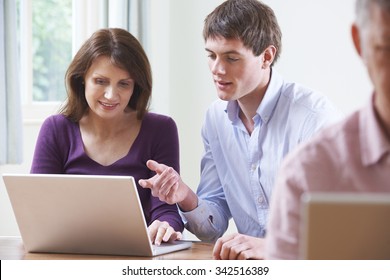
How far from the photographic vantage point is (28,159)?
400 centimetres

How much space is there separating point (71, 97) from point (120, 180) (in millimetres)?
803

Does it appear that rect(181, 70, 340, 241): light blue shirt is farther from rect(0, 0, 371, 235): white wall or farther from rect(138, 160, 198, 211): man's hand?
rect(0, 0, 371, 235): white wall

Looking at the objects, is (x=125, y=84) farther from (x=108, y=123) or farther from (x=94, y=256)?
(x=94, y=256)

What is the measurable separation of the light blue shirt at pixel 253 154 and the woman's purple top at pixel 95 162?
0.15 m

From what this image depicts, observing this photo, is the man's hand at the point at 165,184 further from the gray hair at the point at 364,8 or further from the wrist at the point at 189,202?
the gray hair at the point at 364,8

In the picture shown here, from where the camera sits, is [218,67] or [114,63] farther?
[114,63]

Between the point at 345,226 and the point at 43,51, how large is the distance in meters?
3.67

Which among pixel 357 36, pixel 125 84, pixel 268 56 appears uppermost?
pixel 357 36

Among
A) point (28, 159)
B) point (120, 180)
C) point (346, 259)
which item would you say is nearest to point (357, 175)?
point (346, 259)

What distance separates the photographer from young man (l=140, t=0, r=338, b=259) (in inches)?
90.5

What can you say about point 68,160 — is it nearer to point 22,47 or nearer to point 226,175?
point 226,175

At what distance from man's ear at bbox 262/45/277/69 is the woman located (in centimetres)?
35

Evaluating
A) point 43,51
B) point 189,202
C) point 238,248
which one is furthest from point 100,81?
point 43,51

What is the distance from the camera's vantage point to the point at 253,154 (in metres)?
2.36
